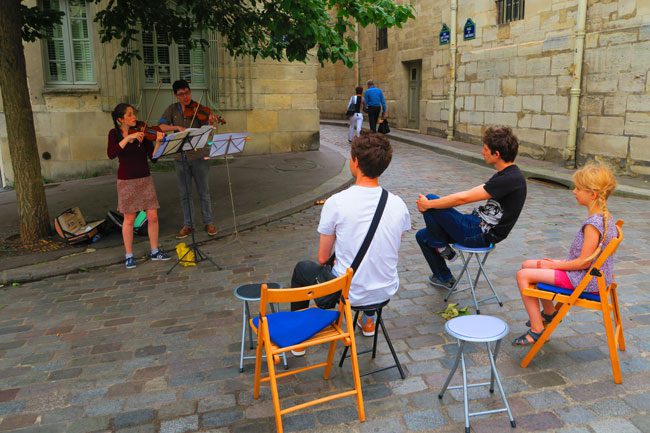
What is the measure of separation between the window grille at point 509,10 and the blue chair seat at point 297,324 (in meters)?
11.4

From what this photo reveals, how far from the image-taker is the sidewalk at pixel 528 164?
898cm

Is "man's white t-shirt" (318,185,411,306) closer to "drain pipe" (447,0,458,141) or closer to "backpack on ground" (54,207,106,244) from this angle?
"backpack on ground" (54,207,106,244)

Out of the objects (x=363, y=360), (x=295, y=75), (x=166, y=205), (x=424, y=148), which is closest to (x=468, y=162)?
(x=424, y=148)

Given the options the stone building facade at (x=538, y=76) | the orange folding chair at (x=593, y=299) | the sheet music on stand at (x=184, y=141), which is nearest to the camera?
the orange folding chair at (x=593, y=299)

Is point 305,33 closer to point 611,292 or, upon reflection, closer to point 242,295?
point 242,295

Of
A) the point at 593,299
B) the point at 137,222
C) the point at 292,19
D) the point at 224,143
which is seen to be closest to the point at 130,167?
the point at 224,143

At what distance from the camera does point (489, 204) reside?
4.33 m

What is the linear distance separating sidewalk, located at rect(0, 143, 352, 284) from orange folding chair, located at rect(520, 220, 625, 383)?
4282 millimetres

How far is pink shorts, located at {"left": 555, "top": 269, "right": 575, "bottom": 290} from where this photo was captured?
347cm

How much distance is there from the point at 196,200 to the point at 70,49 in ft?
15.6

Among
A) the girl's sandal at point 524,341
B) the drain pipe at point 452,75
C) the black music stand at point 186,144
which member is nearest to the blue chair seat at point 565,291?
the girl's sandal at point 524,341

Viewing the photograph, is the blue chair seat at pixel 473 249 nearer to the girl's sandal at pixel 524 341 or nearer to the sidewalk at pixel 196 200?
the girl's sandal at pixel 524 341

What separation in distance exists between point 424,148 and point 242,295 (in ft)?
41.1

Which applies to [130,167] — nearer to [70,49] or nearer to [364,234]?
[364,234]
